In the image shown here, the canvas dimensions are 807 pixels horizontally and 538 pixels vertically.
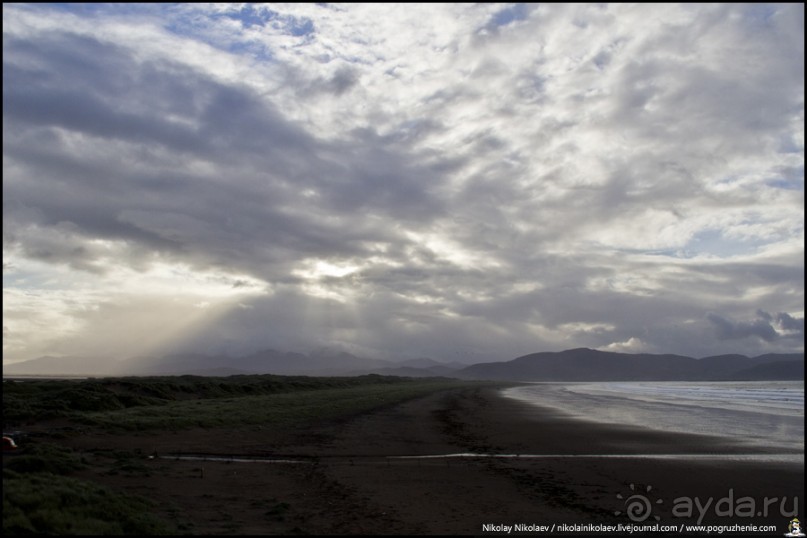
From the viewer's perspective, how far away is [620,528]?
442 inches

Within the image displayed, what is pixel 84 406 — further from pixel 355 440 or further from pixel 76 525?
pixel 76 525

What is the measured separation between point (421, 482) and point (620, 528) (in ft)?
20.2

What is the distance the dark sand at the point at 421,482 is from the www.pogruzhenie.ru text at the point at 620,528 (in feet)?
0.88

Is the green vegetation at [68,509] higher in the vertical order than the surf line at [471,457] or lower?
higher

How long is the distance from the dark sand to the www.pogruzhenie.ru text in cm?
27

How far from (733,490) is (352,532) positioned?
1131 cm

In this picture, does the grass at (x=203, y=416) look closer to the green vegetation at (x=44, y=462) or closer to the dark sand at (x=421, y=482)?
the dark sand at (x=421, y=482)

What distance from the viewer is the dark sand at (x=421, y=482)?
1164 cm

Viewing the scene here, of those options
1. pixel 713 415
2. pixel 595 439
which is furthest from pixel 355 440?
pixel 713 415

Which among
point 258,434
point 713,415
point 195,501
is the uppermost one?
point 195,501

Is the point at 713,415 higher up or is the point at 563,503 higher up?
the point at 563,503

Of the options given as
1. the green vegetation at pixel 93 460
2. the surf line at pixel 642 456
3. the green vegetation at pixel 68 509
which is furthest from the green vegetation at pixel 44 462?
the surf line at pixel 642 456

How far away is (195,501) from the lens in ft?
40.5

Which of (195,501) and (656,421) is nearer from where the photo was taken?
(195,501)
